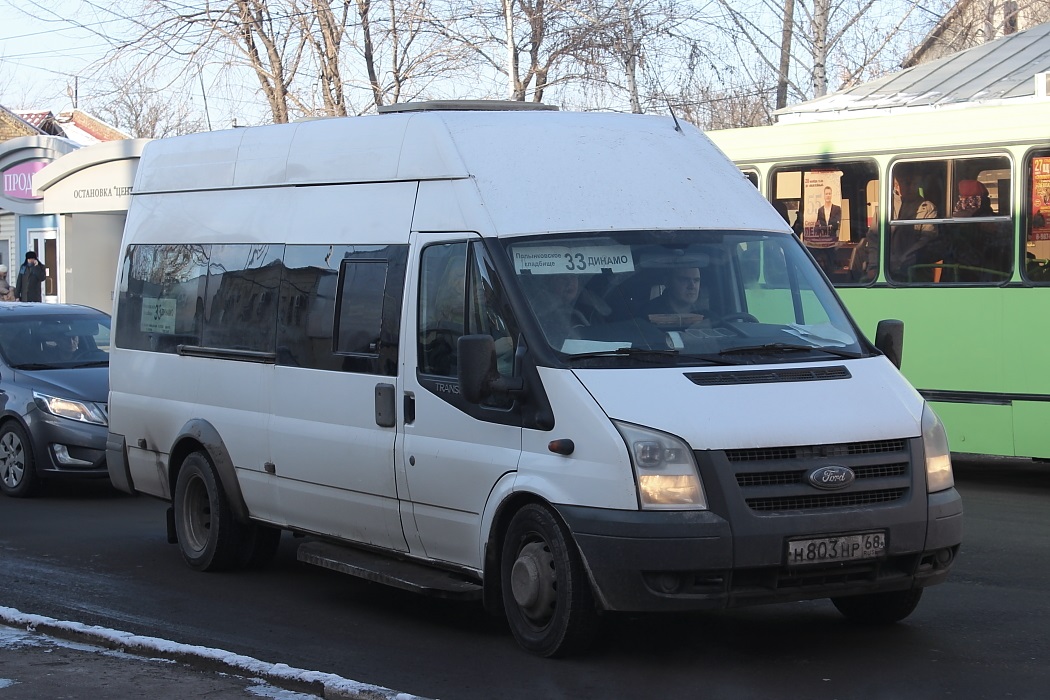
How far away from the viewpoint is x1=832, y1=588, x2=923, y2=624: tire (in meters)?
7.07

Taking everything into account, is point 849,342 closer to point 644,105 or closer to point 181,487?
point 181,487

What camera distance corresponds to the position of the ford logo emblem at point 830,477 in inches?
246

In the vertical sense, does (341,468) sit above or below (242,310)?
below

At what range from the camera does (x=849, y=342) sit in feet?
23.2

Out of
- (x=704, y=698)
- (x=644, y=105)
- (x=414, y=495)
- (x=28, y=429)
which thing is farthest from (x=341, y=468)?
(x=644, y=105)

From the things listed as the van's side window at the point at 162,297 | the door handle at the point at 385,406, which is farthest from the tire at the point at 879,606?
the van's side window at the point at 162,297

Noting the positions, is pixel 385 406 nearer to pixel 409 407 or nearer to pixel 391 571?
pixel 409 407

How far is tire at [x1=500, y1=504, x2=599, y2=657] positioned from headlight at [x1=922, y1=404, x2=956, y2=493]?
1.59m

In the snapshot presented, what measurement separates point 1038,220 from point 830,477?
6275mm

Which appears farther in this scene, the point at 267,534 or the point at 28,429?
the point at 28,429

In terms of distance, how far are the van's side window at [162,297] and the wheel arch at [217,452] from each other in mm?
558

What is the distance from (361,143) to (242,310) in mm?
1425

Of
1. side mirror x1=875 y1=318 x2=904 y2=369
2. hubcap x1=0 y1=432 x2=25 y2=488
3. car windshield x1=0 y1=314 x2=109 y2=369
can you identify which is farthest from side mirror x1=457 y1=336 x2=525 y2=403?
car windshield x1=0 y1=314 x2=109 y2=369

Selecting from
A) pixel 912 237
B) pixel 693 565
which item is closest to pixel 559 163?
pixel 693 565
